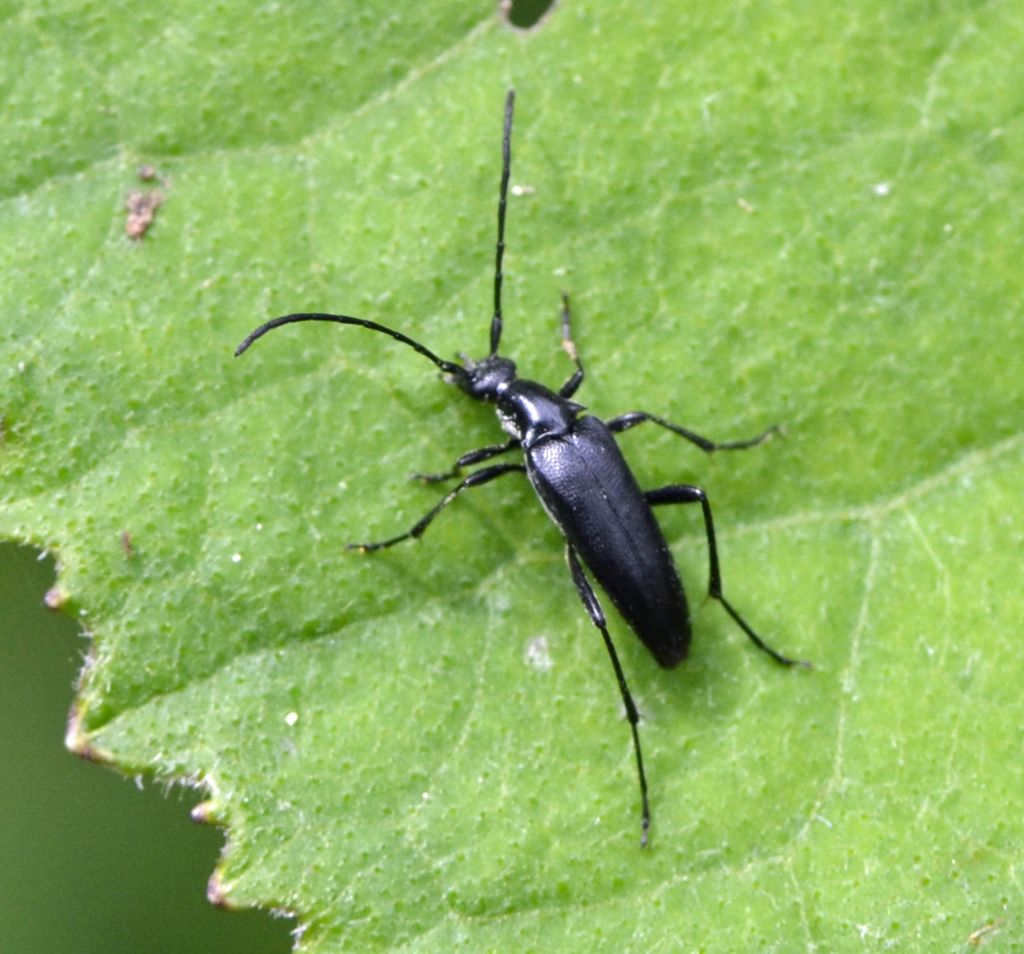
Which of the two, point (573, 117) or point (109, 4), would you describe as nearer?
point (109, 4)

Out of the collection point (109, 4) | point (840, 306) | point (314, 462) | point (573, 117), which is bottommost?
point (840, 306)

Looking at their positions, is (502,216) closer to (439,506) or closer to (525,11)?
(525,11)

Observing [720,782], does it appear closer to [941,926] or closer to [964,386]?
[941,926]

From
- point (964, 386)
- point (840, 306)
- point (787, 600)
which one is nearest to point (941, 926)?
point (787, 600)

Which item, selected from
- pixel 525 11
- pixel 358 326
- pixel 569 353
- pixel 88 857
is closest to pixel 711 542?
pixel 569 353

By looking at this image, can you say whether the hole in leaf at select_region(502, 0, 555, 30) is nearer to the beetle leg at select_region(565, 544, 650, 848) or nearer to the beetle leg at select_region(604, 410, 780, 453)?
the beetle leg at select_region(604, 410, 780, 453)

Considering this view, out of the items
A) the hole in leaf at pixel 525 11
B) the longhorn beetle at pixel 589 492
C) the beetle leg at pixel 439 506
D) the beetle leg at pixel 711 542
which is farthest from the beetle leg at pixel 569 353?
the hole in leaf at pixel 525 11

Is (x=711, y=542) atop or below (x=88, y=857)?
atop
